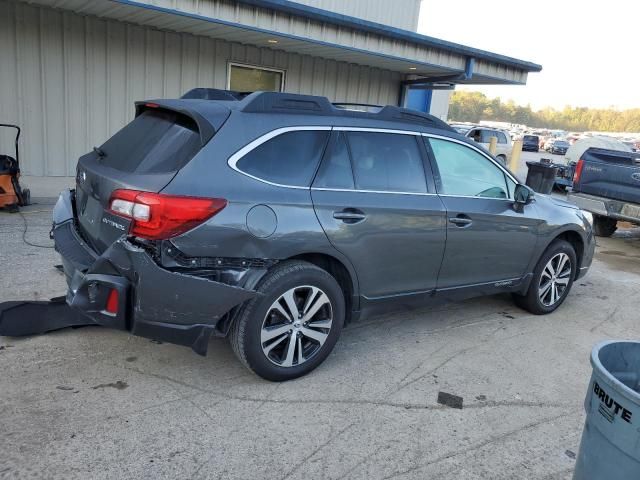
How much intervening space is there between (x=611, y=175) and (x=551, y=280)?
4.62m

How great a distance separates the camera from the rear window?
3.14m

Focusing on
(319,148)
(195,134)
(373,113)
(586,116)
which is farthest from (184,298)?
(586,116)

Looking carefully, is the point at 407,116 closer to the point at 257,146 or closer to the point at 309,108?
the point at 309,108

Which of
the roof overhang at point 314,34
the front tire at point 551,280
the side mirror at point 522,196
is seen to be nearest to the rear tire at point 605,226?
the roof overhang at point 314,34

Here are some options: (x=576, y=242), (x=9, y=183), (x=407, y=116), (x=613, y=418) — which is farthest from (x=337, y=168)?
(x=9, y=183)

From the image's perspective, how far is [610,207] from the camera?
855 cm

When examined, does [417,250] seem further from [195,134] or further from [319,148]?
[195,134]

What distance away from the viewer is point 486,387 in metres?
3.68

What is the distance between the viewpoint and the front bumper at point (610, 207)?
27.2 ft

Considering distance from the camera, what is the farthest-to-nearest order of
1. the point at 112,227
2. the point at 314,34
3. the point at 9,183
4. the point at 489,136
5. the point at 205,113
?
the point at 489,136, the point at 314,34, the point at 9,183, the point at 205,113, the point at 112,227

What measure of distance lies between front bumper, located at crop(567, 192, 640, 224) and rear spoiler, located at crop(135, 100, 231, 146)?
734 centimetres

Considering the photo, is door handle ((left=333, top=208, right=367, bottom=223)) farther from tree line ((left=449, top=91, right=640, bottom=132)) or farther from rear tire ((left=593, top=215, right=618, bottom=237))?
tree line ((left=449, top=91, right=640, bottom=132))

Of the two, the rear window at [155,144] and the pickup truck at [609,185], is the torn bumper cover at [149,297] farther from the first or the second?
the pickup truck at [609,185]

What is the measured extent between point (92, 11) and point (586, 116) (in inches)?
5287
